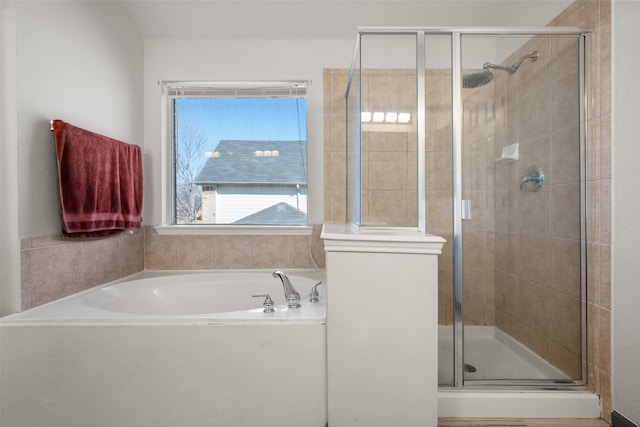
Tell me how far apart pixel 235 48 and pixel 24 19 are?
4.05ft

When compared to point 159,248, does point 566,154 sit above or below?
above

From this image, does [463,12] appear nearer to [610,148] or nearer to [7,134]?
[610,148]

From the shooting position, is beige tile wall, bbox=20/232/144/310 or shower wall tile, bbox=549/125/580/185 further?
shower wall tile, bbox=549/125/580/185

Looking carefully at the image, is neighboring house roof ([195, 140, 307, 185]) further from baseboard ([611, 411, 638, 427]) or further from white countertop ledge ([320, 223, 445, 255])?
baseboard ([611, 411, 638, 427])

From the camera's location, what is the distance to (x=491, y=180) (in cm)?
162

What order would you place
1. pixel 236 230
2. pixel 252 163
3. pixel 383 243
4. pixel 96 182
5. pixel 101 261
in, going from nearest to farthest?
pixel 383 243, pixel 96 182, pixel 101 261, pixel 236 230, pixel 252 163

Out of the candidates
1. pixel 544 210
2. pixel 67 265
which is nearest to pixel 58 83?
pixel 67 265

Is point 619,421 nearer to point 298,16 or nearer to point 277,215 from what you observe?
point 277,215

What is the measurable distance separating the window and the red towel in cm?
37

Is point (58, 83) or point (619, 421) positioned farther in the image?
point (58, 83)

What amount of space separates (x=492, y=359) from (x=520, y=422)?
272 millimetres

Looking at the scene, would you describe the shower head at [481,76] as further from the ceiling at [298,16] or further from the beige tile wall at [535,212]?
the ceiling at [298,16]

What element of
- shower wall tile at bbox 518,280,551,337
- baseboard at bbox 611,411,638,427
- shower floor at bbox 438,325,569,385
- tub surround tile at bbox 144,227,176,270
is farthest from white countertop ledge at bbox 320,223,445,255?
tub surround tile at bbox 144,227,176,270

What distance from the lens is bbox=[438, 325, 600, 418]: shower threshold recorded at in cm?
156
